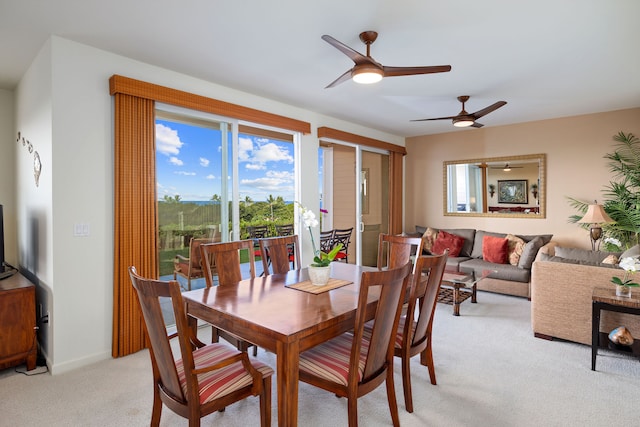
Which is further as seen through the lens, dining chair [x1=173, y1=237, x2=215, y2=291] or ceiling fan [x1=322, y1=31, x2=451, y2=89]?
dining chair [x1=173, y1=237, x2=215, y2=291]

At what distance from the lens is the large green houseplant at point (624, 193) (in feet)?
14.9

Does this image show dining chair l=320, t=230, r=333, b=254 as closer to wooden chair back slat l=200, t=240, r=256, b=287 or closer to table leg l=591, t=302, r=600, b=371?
wooden chair back slat l=200, t=240, r=256, b=287

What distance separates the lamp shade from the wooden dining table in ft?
13.0

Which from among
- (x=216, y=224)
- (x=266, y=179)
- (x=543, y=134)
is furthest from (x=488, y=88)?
(x=216, y=224)

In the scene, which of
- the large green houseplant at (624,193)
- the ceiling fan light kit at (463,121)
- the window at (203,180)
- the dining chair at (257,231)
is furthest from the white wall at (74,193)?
the large green houseplant at (624,193)

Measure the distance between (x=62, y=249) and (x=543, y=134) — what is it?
20.6 feet

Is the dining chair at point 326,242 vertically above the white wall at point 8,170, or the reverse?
the white wall at point 8,170

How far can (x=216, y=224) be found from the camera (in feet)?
12.5

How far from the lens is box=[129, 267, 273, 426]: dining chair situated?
1478 millimetres

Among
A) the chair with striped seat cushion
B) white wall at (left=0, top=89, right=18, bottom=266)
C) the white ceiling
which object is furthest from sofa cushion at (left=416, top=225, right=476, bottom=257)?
white wall at (left=0, top=89, right=18, bottom=266)

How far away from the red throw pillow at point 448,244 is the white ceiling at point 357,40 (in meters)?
2.40

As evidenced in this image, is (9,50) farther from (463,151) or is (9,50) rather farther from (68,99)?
(463,151)

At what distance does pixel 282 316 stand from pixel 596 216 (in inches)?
188

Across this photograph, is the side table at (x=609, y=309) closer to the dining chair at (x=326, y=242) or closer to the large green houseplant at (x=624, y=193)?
the large green houseplant at (x=624, y=193)
